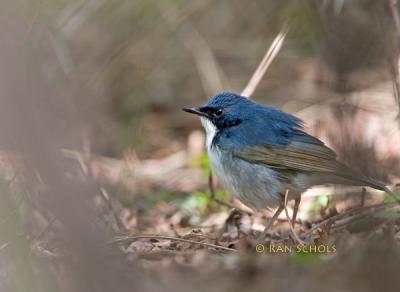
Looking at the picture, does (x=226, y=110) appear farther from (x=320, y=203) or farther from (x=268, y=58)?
(x=320, y=203)

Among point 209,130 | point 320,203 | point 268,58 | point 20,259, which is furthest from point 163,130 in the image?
point 20,259

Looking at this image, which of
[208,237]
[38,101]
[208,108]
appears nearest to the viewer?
[38,101]

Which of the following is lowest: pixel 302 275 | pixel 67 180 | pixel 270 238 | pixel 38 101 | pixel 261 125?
pixel 270 238

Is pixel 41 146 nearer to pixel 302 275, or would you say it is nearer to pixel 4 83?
pixel 4 83

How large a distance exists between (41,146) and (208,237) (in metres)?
3.63

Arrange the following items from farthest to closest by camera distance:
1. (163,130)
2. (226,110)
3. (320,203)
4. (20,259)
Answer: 1. (163,130)
2. (320,203)
3. (226,110)
4. (20,259)

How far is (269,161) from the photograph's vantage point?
5.68 metres

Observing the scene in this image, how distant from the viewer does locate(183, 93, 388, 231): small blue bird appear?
5.58 meters

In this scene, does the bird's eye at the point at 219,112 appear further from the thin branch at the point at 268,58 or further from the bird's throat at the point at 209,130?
the thin branch at the point at 268,58

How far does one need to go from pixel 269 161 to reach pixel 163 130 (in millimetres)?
5123

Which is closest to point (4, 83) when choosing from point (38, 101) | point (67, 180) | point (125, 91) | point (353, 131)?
point (38, 101)

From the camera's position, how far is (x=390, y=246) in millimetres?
3779

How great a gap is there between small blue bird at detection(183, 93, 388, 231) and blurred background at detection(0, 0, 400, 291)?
302 millimetres

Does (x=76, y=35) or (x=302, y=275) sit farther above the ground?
(x=76, y=35)
